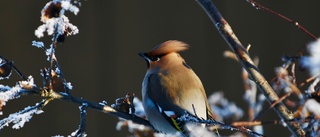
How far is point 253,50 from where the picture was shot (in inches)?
157

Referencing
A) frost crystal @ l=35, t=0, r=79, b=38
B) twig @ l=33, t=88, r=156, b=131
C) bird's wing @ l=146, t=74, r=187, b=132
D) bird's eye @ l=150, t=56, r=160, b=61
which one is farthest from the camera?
bird's eye @ l=150, t=56, r=160, b=61

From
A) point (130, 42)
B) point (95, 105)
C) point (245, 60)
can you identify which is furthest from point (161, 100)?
point (130, 42)

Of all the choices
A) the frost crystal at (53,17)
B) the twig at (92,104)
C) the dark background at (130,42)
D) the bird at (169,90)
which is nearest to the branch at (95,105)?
the twig at (92,104)

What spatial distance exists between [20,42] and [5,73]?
119 inches

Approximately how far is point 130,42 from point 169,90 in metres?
2.21

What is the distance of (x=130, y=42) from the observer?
3992 mm

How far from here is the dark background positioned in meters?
3.84

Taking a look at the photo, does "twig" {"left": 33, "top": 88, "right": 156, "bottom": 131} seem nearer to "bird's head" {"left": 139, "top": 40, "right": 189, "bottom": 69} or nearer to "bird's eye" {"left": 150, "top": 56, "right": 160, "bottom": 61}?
"bird's head" {"left": 139, "top": 40, "right": 189, "bottom": 69}

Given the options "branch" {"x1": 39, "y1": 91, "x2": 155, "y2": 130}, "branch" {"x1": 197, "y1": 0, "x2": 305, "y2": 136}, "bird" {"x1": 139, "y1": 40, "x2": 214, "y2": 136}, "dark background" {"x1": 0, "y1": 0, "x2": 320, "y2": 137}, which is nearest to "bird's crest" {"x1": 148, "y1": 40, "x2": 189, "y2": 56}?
"bird" {"x1": 139, "y1": 40, "x2": 214, "y2": 136}

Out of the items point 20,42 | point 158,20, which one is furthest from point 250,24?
point 20,42

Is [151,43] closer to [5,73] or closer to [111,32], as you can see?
[111,32]

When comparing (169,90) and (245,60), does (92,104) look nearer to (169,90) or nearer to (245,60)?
(245,60)

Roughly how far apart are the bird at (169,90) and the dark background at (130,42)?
1.88 m

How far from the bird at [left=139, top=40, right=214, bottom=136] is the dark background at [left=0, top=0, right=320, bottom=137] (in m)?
1.88
